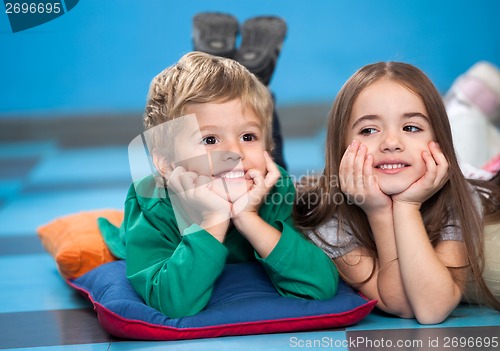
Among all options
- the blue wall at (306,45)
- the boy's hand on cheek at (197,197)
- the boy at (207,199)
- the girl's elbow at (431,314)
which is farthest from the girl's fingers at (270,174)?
the blue wall at (306,45)

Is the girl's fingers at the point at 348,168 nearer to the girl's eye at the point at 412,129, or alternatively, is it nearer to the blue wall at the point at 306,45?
the girl's eye at the point at 412,129

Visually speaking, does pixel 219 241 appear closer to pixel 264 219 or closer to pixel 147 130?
pixel 264 219

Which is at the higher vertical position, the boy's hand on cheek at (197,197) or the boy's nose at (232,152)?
the boy's nose at (232,152)

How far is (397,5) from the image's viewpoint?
4926 millimetres

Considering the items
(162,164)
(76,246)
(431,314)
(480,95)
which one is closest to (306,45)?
(480,95)

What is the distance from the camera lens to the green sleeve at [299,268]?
172 cm

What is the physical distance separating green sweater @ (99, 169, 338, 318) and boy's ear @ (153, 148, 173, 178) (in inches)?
1.7

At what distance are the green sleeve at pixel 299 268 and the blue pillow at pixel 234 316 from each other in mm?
24

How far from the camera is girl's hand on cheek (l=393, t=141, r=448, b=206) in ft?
5.63

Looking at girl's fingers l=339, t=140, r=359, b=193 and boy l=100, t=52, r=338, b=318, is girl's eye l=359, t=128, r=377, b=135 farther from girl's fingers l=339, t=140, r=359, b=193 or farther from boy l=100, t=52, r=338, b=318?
boy l=100, t=52, r=338, b=318

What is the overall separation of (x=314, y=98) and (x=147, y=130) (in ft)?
10.6

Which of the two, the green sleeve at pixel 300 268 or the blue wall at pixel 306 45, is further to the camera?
the blue wall at pixel 306 45

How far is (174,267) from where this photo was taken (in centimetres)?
168

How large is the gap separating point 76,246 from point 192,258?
0.60 meters
